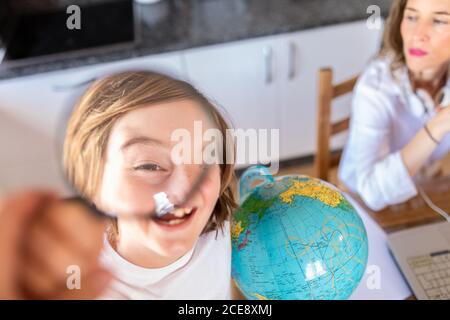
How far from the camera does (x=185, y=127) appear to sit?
379mm

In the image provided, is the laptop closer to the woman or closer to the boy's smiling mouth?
the woman

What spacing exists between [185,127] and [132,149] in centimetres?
5

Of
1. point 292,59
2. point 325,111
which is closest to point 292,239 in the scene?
point 325,111

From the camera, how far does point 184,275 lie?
0.44 metres

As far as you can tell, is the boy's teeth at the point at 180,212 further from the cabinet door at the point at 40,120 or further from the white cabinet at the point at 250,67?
the white cabinet at the point at 250,67

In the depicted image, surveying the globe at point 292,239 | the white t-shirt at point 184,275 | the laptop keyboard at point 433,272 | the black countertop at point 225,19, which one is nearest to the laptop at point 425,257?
the laptop keyboard at point 433,272

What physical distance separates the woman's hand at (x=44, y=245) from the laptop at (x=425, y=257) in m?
0.47

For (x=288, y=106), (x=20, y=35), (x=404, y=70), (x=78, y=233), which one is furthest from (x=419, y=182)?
(x=20, y=35)

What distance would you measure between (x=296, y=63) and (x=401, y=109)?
0.67 m

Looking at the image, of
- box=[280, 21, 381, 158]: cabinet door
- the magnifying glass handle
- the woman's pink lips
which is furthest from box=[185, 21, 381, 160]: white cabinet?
the magnifying glass handle

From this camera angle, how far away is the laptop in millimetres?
659

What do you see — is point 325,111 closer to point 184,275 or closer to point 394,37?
point 394,37

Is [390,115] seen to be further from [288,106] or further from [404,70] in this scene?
[288,106]
